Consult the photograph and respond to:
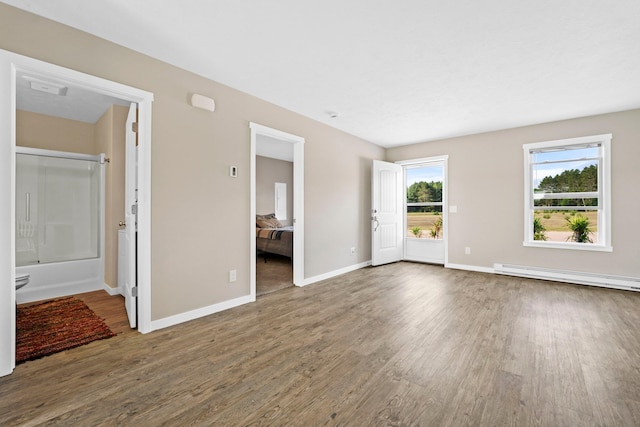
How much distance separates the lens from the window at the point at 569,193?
4051 mm

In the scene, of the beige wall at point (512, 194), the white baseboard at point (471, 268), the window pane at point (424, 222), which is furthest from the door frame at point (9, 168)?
the white baseboard at point (471, 268)

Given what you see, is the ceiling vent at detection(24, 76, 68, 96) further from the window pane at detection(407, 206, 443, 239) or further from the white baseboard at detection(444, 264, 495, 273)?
the white baseboard at detection(444, 264, 495, 273)

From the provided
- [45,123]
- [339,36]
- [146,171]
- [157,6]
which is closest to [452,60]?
[339,36]

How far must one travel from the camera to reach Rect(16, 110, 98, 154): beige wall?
147 inches

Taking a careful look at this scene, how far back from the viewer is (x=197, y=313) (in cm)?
283

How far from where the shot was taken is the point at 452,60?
103 inches

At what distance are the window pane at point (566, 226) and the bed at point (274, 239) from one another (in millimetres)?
4380

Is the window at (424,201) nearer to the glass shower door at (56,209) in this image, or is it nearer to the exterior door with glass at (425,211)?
the exterior door with glass at (425,211)

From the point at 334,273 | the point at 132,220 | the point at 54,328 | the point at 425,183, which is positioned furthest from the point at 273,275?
the point at 425,183

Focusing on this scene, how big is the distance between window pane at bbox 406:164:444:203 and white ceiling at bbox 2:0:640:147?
2121 mm

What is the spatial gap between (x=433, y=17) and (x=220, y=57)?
6.15 feet

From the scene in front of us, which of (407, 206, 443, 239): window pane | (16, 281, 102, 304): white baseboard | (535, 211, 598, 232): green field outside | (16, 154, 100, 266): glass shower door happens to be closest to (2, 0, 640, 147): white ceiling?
(535, 211, 598, 232): green field outside

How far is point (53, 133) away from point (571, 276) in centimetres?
808

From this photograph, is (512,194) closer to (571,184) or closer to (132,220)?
(571,184)
